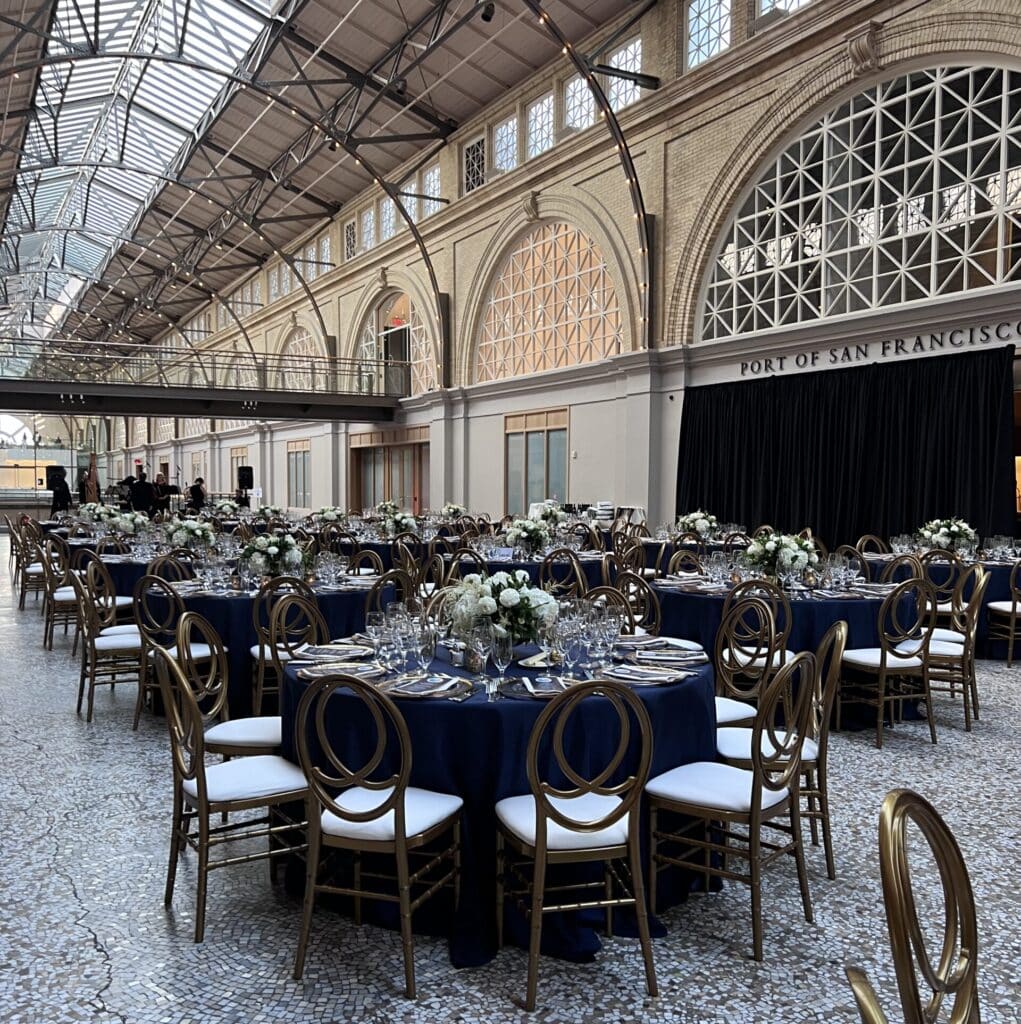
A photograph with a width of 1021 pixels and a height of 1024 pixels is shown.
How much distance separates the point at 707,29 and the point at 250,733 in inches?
513

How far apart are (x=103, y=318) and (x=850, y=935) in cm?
4471

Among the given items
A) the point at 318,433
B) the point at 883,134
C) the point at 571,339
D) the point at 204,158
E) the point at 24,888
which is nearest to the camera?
the point at 24,888

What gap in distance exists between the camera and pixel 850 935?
312cm

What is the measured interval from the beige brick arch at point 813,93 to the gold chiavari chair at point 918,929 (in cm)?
1037

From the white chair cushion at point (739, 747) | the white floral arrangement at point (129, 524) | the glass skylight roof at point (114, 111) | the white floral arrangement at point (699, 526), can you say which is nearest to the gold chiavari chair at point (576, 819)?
the white chair cushion at point (739, 747)

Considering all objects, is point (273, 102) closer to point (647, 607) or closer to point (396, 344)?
point (396, 344)

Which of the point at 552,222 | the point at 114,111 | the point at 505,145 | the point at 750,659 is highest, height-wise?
the point at 114,111

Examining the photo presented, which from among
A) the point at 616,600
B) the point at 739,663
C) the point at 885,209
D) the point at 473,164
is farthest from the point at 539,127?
the point at 739,663

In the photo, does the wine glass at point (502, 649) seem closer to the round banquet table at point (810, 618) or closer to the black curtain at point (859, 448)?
the round banquet table at point (810, 618)

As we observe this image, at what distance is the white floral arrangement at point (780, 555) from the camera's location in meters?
6.36

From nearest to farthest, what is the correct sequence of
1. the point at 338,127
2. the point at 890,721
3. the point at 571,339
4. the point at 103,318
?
the point at 890,721 → the point at 571,339 → the point at 338,127 → the point at 103,318

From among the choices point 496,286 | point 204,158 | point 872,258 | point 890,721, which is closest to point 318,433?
point 204,158

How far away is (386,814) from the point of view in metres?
2.83

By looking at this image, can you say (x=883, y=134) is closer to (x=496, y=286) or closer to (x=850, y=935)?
(x=496, y=286)
